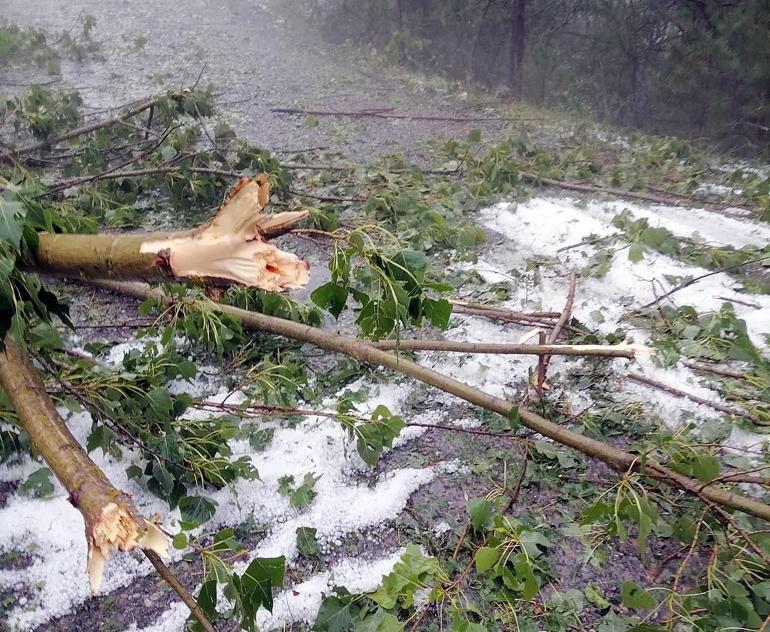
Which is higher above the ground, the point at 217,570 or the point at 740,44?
the point at 740,44

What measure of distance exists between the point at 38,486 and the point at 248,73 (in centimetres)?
495

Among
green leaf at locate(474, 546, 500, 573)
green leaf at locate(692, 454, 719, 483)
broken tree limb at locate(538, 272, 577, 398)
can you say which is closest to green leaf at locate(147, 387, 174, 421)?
green leaf at locate(474, 546, 500, 573)

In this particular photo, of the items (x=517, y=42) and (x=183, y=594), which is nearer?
(x=183, y=594)

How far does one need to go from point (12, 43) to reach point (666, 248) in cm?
544

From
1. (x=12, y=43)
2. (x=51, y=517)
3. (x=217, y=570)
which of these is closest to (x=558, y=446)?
(x=217, y=570)

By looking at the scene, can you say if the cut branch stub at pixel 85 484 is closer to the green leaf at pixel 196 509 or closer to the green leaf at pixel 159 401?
the green leaf at pixel 159 401

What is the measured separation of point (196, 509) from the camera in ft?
4.84

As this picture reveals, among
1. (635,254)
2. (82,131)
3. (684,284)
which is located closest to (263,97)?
(82,131)

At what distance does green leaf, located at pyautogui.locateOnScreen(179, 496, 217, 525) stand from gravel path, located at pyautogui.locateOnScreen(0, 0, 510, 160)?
293 centimetres

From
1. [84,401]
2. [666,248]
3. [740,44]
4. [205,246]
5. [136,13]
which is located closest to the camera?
[205,246]

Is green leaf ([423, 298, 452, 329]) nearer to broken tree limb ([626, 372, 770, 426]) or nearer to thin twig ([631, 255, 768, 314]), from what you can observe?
broken tree limb ([626, 372, 770, 426])

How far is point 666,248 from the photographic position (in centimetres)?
266

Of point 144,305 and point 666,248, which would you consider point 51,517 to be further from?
point 666,248

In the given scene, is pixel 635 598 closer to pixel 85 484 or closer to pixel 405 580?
pixel 405 580
